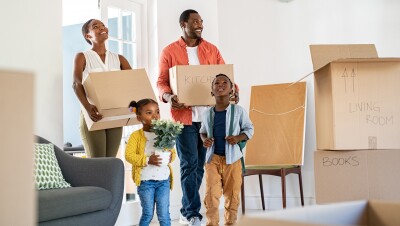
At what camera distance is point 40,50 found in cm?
368

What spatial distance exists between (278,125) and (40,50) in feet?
7.39

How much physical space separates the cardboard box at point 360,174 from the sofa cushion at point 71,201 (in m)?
1.31

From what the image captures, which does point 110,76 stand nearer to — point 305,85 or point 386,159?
point 386,159

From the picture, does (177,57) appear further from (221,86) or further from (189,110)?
(221,86)

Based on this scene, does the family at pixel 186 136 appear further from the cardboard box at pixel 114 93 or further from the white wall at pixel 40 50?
the white wall at pixel 40 50

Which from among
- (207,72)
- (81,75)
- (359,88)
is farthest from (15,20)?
(359,88)

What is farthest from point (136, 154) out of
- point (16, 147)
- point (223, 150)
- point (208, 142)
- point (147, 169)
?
point (16, 147)

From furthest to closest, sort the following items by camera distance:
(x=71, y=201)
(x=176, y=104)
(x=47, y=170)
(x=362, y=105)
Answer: (x=176, y=104) < (x=47, y=170) < (x=71, y=201) < (x=362, y=105)

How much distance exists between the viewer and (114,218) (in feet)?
10.7

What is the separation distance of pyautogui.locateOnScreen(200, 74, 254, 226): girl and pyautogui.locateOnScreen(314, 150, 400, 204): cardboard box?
1227mm

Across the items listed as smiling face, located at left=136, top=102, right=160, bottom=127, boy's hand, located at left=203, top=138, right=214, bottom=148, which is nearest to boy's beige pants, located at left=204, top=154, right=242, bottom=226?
boy's hand, located at left=203, top=138, right=214, bottom=148

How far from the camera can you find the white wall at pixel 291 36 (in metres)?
4.73

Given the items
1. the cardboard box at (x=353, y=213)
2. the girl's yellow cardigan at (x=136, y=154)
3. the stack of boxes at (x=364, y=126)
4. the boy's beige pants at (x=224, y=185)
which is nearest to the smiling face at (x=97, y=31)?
the girl's yellow cardigan at (x=136, y=154)

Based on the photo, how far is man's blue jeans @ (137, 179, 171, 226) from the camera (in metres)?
3.31
